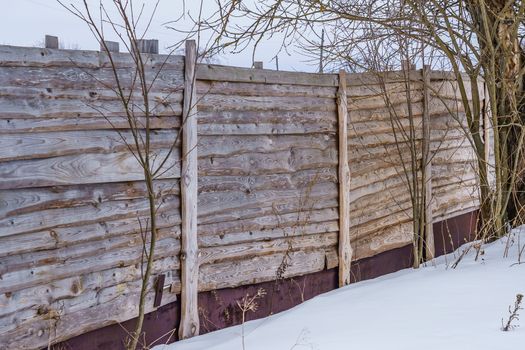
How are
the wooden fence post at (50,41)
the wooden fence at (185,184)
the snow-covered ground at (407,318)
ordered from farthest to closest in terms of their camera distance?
the wooden fence post at (50,41) < the wooden fence at (185,184) < the snow-covered ground at (407,318)

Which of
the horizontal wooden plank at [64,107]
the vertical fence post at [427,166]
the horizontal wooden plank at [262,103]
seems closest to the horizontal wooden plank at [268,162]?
the horizontal wooden plank at [262,103]

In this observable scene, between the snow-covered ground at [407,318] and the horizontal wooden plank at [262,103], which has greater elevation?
the horizontal wooden plank at [262,103]

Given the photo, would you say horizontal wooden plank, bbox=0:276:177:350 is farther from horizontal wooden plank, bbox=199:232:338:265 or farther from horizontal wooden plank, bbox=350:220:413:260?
horizontal wooden plank, bbox=350:220:413:260

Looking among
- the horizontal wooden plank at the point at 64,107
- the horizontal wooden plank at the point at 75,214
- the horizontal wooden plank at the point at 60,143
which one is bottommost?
the horizontal wooden plank at the point at 75,214

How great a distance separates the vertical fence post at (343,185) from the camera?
288 inches

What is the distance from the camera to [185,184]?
5430mm

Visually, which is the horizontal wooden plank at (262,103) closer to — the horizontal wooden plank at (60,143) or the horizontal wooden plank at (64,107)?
the horizontal wooden plank at (64,107)

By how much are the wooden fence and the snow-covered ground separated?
2.40 feet

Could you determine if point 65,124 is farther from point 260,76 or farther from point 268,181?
point 268,181

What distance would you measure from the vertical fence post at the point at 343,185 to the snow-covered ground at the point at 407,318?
1408 millimetres

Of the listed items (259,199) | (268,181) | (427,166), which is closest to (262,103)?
(268,181)

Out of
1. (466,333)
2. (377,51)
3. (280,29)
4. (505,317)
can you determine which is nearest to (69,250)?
(466,333)

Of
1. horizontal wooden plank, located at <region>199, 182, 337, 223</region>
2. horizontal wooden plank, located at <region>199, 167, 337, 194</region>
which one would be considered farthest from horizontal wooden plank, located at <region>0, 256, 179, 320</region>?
horizontal wooden plank, located at <region>199, 167, 337, 194</region>

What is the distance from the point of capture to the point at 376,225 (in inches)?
322
